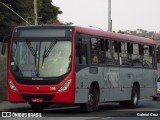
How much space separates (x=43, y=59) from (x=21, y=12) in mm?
52615

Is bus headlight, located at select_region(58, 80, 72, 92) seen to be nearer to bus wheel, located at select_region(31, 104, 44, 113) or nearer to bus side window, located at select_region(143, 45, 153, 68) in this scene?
bus wheel, located at select_region(31, 104, 44, 113)

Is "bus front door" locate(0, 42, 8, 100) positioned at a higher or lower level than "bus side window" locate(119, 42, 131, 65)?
lower

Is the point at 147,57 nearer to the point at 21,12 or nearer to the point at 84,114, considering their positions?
the point at 84,114

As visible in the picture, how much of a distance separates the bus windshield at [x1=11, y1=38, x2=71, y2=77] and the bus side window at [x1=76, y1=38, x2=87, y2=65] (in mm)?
427

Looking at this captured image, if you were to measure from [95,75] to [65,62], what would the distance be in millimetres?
2176

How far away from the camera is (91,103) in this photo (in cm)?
2078

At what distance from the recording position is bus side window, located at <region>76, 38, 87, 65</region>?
64.3 feet

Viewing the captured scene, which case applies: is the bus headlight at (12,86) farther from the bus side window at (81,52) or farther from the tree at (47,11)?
→ the tree at (47,11)

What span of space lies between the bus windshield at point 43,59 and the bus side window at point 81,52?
1.40 feet

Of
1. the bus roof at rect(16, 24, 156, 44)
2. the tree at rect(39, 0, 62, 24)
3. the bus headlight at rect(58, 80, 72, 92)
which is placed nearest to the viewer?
the bus headlight at rect(58, 80, 72, 92)

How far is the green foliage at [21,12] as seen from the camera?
2598 inches

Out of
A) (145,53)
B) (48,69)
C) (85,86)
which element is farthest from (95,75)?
(145,53)

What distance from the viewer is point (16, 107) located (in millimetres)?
22391

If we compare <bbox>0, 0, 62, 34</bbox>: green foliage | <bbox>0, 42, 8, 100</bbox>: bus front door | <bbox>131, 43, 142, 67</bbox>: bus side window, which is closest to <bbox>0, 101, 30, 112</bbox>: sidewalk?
<bbox>0, 42, 8, 100</bbox>: bus front door
